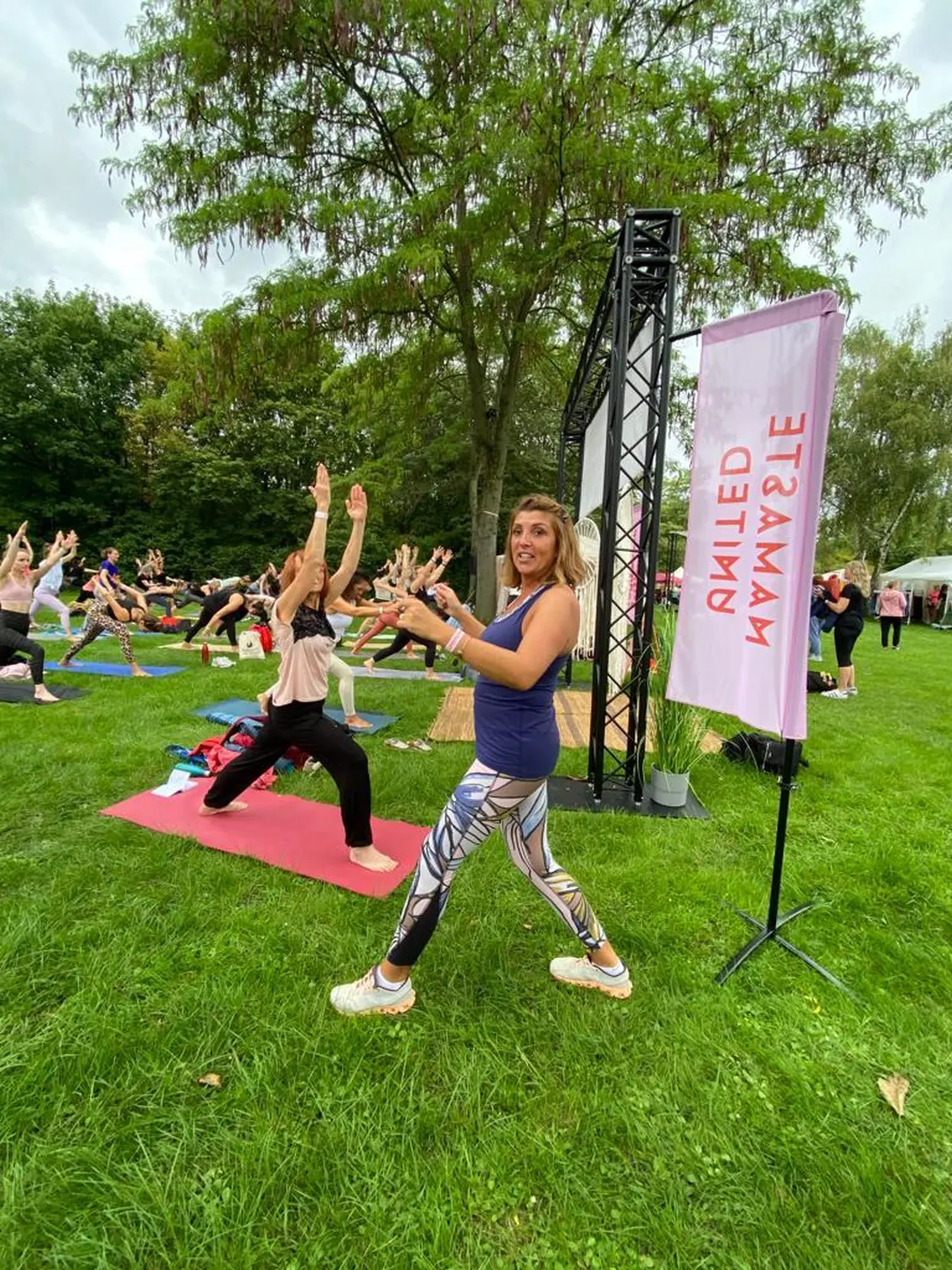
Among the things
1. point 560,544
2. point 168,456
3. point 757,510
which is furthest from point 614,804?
point 168,456

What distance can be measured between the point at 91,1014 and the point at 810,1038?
8.63 ft

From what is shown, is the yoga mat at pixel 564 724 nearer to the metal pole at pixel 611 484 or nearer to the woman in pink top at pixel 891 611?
the metal pole at pixel 611 484

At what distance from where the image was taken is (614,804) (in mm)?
4246

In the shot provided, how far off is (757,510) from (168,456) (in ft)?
88.3

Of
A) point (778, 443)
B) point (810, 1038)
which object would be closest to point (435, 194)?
point (778, 443)

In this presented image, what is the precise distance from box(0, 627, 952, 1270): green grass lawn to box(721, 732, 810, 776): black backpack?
4.97 feet

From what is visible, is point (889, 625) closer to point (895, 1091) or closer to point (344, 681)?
point (344, 681)

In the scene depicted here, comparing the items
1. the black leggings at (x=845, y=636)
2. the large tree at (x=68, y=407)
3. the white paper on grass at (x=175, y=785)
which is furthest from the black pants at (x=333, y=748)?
the large tree at (x=68, y=407)

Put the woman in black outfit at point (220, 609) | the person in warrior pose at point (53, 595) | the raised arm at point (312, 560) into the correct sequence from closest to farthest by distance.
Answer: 1. the raised arm at point (312, 560)
2. the person in warrior pose at point (53, 595)
3. the woman in black outfit at point (220, 609)

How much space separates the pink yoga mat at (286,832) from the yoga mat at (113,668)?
458 cm

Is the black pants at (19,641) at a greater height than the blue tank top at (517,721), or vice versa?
the blue tank top at (517,721)

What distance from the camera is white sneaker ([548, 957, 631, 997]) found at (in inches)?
90.4

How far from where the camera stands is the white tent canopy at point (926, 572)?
75.7 feet

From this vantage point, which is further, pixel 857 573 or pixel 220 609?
pixel 220 609
